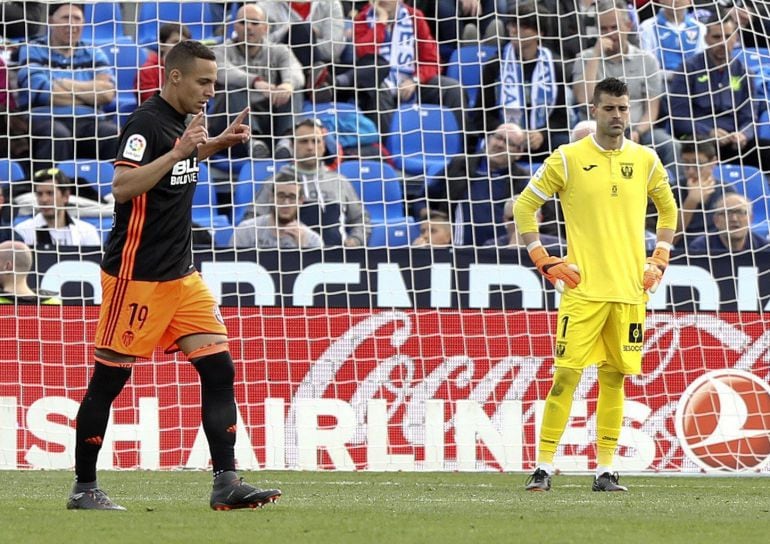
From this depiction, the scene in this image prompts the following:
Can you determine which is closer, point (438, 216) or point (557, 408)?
point (557, 408)

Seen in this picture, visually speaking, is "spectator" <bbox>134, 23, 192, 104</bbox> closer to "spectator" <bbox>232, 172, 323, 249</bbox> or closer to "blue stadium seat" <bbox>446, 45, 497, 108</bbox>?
"spectator" <bbox>232, 172, 323, 249</bbox>

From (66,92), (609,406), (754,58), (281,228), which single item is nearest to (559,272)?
(609,406)

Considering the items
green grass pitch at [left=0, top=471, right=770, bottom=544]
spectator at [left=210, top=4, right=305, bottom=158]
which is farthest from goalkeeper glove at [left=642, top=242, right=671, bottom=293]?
spectator at [left=210, top=4, right=305, bottom=158]

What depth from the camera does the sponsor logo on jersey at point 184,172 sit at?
5.26 metres

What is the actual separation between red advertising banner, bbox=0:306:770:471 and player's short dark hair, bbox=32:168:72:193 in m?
1.39

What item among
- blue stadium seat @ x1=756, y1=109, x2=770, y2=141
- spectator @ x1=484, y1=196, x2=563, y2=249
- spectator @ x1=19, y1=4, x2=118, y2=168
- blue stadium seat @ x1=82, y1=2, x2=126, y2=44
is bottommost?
spectator @ x1=484, y1=196, x2=563, y2=249

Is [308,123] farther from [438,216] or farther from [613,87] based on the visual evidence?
[613,87]

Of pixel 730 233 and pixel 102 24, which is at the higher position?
pixel 102 24

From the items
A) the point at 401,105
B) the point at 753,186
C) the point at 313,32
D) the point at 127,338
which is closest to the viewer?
the point at 127,338

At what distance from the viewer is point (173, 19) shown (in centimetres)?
1157

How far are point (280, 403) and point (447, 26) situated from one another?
3777mm

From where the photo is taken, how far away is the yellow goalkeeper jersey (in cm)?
688

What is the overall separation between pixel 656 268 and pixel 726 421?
7.68 feet

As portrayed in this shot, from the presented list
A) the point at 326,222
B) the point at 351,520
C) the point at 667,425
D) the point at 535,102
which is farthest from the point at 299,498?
the point at 535,102
